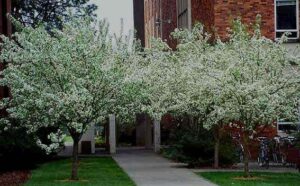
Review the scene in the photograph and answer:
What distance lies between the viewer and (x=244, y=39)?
19156mm

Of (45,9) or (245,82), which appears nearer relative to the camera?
(245,82)

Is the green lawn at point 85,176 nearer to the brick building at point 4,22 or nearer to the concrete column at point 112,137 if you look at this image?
the brick building at point 4,22

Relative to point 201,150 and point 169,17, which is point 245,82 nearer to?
point 201,150

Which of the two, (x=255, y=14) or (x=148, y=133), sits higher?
(x=255, y=14)

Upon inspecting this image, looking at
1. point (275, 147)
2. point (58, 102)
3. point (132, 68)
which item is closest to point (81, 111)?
point (58, 102)

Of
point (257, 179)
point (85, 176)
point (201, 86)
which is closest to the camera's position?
point (257, 179)

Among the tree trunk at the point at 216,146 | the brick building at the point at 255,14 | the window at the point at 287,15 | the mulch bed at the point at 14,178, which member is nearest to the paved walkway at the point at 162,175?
the tree trunk at the point at 216,146

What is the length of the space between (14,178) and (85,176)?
6.34 ft

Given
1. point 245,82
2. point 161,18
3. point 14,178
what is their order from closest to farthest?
point 245,82, point 14,178, point 161,18

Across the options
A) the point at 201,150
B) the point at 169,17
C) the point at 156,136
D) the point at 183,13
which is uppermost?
the point at 169,17

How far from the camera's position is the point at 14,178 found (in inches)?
752

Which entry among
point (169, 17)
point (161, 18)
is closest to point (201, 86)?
point (169, 17)

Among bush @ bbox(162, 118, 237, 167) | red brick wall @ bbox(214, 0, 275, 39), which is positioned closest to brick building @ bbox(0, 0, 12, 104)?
bush @ bbox(162, 118, 237, 167)

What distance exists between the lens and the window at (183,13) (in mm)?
32969
